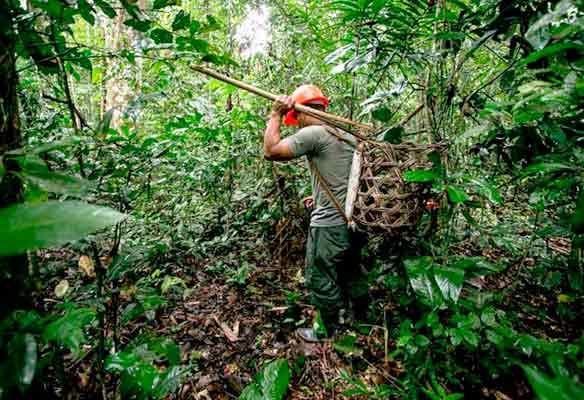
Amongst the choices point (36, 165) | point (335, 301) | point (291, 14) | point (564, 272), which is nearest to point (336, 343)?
point (335, 301)

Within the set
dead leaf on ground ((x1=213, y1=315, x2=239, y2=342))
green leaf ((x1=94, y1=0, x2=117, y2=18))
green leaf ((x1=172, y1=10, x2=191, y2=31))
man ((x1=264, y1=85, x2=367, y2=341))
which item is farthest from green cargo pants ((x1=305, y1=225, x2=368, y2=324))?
green leaf ((x1=94, y1=0, x2=117, y2=18))

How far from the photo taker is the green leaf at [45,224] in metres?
0.45

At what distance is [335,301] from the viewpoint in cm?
264

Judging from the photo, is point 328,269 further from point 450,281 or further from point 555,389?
point 555,389

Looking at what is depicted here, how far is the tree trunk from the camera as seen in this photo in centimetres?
94

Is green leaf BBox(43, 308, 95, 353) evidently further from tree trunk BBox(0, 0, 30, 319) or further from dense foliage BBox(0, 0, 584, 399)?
tree trunk BBox(0, 0, 30, 319)

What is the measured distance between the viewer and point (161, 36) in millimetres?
1442

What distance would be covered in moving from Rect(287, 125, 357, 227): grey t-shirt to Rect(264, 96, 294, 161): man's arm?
15cm

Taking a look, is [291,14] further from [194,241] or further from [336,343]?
[336,343]

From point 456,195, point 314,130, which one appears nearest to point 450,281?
point 456,195

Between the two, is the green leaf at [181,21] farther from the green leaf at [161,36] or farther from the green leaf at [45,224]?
the green leaf at [45,224]

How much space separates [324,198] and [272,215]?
936 millimetres

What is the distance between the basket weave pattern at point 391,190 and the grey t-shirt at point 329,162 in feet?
1.57

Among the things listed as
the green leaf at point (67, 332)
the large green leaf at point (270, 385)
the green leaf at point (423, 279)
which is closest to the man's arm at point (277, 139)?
the green leaf at point (423, 279)
